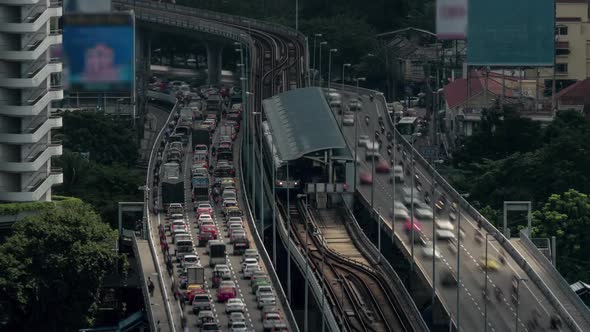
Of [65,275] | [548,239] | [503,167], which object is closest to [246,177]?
[503,167]

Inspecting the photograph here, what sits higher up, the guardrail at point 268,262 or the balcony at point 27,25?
the balcony at point 27,25

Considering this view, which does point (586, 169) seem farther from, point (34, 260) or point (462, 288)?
point (34, 260)

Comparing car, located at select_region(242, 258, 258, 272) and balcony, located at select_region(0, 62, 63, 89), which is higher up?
balcony, located at select_region(0, 62, 63, 89)

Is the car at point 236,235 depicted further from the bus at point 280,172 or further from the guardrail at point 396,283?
the bus at point 280,172

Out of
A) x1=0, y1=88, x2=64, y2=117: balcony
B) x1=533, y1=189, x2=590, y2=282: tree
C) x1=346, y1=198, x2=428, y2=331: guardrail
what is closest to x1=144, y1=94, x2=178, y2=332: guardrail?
x1=0, y1=88, x2=64, y2=117: balcony

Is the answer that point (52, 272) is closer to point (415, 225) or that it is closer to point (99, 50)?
point (415, 225)

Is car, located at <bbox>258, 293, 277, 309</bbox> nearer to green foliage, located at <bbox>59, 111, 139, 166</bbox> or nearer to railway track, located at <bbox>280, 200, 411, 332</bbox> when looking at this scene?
railway track, located at <bbox>280, 200, 411, 332</bbox>

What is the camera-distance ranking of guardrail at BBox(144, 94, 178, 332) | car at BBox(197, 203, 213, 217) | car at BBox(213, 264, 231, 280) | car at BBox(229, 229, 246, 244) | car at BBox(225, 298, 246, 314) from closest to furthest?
guardrail at BBox(144, 94, 178, 332), car at BBox(225, 298, 246, 314), car at BBox(213, 264, 231, 280), car at BBox(229, 229, 246, 244), car at BBox(197, 203, 213, 217)

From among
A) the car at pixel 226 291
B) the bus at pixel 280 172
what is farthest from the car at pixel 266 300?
the bus at pixel 280 172
